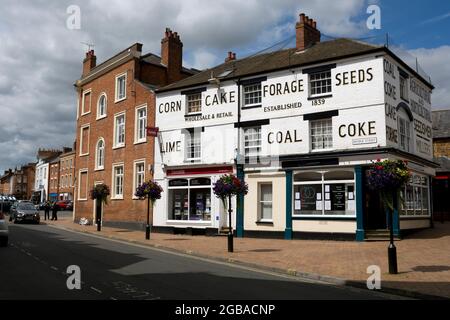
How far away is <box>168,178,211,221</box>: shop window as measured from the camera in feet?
82.0

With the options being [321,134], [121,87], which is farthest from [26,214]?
[321,134]

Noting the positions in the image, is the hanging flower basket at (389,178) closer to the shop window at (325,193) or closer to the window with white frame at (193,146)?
the shop window at (325,193)

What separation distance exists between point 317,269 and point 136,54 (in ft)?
71.5

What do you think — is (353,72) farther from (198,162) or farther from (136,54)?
(136,54)

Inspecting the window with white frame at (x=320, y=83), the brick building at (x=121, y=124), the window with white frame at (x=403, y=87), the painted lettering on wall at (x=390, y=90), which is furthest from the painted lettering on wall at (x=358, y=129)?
the brick building at (x=121, y=124)

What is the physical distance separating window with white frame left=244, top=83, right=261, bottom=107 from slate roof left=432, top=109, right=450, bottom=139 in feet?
62.1

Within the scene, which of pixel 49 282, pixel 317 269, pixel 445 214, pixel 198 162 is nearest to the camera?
pixel 49 282

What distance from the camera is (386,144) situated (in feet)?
62.8

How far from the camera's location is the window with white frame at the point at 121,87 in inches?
1206

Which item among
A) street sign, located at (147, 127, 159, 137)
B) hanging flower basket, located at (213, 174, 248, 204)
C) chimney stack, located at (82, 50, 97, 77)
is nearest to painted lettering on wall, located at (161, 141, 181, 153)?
street sign, located at (147, 127, 159, 137)

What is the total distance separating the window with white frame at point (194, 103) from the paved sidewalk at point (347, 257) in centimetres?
848

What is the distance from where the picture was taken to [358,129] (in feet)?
65.2

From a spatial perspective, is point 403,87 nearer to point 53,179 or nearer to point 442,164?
point 442,164
